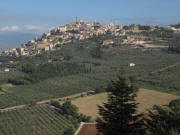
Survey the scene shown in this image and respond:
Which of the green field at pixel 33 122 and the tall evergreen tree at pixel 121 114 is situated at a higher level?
the tall evergreen tree at pixel 121 114

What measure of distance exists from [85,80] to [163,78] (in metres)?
12.0

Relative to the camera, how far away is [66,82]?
126 feet

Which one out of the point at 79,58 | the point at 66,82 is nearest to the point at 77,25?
the point at 79,58

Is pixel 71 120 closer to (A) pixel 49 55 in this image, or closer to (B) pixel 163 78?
(B) pixel 163 78

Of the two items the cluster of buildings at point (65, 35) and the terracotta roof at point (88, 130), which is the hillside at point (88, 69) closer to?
the cluster of buildings at point (65, 35)

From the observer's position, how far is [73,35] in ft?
273

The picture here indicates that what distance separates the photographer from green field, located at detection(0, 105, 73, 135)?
18.3 metres

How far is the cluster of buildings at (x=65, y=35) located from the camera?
74.2m

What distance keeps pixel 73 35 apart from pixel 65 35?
9.09 feet

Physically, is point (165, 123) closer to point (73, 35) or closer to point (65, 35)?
point (73, 35)

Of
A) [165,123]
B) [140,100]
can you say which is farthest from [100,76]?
[165,123]

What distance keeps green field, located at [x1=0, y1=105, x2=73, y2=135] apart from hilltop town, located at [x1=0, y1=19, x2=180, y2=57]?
39826 millimetres

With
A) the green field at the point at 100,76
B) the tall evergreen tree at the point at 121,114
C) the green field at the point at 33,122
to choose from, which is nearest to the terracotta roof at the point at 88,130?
the tall evergreen tree at the point at 121,114

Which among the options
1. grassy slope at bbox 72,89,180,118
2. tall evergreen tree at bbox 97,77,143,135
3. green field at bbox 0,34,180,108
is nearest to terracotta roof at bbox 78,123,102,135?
tall evergreen tree at bbox 97,77,143,135
